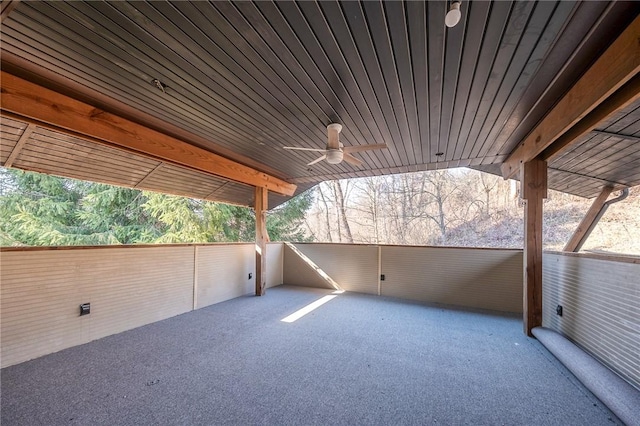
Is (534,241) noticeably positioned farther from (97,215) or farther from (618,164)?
(97,215)

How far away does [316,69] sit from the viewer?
77.4 inches

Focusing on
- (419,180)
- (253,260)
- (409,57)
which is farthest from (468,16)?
(419,180)

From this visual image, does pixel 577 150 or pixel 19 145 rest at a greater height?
pixel 577 150

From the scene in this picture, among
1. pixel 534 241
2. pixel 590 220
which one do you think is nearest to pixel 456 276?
pixel 534 241

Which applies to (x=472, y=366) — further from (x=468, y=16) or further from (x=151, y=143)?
(x=151, y=143)

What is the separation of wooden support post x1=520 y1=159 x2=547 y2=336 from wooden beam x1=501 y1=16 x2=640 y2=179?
0.53m

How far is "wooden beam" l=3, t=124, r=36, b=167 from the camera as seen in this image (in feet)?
9.02

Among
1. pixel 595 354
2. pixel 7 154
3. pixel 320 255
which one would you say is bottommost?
pixel 595 354

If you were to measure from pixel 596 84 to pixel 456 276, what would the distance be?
138 inches

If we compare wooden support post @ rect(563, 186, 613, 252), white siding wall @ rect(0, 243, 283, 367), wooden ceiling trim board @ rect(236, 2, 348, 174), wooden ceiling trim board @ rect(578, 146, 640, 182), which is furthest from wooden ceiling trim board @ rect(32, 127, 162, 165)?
wooden support post @ rect(563, 186, 613, 252)

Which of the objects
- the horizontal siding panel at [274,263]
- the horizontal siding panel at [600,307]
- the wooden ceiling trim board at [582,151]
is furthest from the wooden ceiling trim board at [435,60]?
the horizontal siding panel at [274,263]

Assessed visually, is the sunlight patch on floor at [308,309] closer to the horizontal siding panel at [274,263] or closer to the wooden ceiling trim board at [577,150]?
the horizontal siding panel at [274,263]

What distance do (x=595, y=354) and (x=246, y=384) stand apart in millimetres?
3183

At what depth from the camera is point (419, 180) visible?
9.76m
